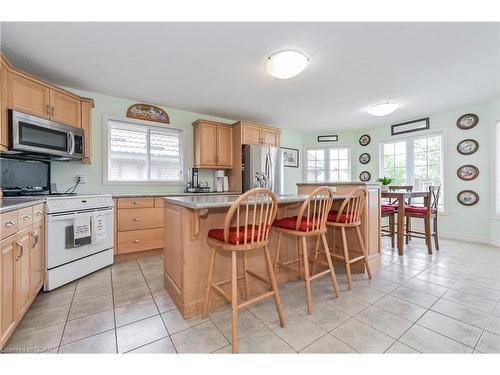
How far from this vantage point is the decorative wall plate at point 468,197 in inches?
149

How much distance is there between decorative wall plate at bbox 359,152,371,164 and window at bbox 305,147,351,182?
29 centimetres

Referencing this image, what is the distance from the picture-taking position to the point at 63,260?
2174 mm

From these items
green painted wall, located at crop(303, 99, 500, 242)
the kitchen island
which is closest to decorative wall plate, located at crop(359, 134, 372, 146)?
green painted wall, located at crop(303, 99, 500, 242)

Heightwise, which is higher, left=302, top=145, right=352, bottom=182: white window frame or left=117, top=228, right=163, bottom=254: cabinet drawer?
left=302, top=145, right=352, bottom=182: white window frame

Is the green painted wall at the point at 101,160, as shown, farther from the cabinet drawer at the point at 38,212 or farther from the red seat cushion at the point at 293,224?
the red seat cushion at the point at 293,224

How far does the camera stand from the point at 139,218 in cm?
305

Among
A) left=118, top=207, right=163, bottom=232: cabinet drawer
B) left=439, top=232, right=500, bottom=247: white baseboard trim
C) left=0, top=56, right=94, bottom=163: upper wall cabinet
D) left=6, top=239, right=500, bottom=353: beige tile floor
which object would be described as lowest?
left=6, top=239, right=500, bottom=353: beige tile floor

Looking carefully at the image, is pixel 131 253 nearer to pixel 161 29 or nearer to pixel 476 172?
pixel 161 29

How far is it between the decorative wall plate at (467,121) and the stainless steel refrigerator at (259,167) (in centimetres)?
331

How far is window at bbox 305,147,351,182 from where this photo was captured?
5.73 meters

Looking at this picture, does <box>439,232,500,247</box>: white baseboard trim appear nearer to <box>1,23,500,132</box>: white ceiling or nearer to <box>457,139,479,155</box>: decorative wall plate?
<box>457,139,479,155</box>: decorative wall plate

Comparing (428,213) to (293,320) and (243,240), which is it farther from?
(243,240)

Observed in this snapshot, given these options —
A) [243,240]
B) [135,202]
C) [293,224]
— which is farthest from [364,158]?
[135,202]

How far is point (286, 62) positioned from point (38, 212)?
2646mm
